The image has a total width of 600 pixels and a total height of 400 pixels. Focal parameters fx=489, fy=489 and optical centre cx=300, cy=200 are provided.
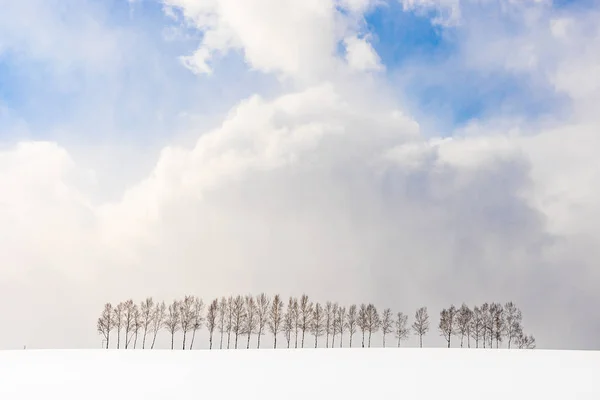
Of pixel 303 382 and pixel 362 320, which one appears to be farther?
pixel 362 320

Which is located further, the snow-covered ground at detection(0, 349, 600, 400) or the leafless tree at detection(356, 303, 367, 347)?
the leafless tree at detection(356, 303, 367, 347)

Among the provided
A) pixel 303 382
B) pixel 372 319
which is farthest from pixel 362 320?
pixel 303 382

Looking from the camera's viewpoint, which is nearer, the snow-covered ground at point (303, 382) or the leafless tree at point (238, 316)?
the snow-covered ground at point (303, 382)

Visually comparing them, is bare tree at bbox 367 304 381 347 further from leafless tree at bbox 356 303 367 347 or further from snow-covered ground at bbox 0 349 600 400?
snow-covered ground at bbox 0 349 600 400

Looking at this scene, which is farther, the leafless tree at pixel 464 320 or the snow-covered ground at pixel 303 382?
the leafless tree at pixel 464 320

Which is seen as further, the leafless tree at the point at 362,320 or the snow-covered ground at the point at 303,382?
the leafless tree at the point at 362,320

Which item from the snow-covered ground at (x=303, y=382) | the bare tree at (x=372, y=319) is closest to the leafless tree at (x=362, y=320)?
the bare tree at (x=372, y=319)

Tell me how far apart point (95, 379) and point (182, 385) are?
7565 mm

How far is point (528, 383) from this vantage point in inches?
1337

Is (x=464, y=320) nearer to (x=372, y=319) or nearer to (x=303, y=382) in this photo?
(x=372, y=319)

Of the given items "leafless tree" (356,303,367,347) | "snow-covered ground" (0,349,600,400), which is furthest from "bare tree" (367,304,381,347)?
"snow-covered ground" (0,349,600,400)

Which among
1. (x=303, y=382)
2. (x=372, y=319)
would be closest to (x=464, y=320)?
(x=372, y=319)

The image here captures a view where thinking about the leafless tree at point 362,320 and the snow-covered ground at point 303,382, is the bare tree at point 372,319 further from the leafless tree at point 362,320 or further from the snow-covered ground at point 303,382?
the snow-covered ground at point 303,382

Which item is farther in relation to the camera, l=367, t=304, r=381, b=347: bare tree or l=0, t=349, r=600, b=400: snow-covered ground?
l=367, t=304, r=381, b=347: bare tree
